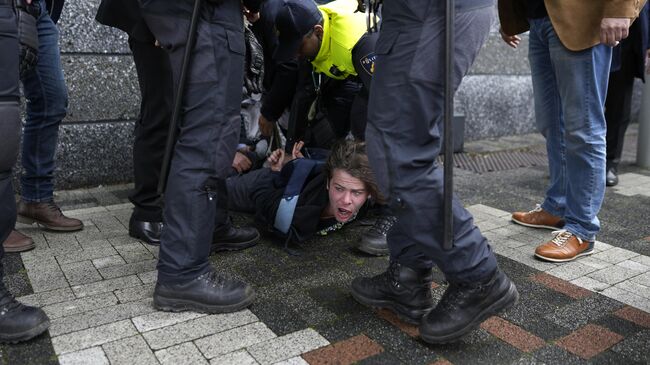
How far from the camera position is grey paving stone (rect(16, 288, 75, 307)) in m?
2.28

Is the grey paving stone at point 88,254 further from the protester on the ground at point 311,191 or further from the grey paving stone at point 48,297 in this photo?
the protester on the ground at point 311,191

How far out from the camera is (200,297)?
2164 millimetres

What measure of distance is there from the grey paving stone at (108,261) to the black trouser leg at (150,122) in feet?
0.98

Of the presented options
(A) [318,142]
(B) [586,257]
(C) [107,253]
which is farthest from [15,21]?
(B) [586,257]

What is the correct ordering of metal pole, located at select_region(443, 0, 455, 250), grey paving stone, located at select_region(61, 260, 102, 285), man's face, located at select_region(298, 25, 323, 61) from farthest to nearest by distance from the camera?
man's face, located at select_region(298, 25, 323, 61) < grey paving stone, located at select_region(61, 260, 102, 285) < metal pole, located at select_region(443, 0, 455, 250)

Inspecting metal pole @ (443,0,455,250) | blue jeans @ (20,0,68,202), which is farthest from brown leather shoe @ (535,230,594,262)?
blue jeans @ (20,0,68,202)

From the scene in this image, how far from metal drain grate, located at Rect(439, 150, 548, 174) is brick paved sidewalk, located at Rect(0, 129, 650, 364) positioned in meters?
1.81

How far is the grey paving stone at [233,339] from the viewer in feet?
6.30

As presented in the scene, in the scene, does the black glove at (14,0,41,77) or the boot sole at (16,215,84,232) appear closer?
the black glove at (14,0,41,77)

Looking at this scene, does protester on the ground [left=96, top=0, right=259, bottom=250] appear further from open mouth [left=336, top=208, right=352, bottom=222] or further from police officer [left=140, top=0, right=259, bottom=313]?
police officer [left=140, top=0, right=259, bottom=313]

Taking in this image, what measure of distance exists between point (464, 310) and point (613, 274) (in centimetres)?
112

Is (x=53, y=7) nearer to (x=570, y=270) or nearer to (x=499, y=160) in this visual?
(x=570, y=270)

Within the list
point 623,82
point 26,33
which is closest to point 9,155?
point 26,33

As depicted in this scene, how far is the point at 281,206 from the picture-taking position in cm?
291
